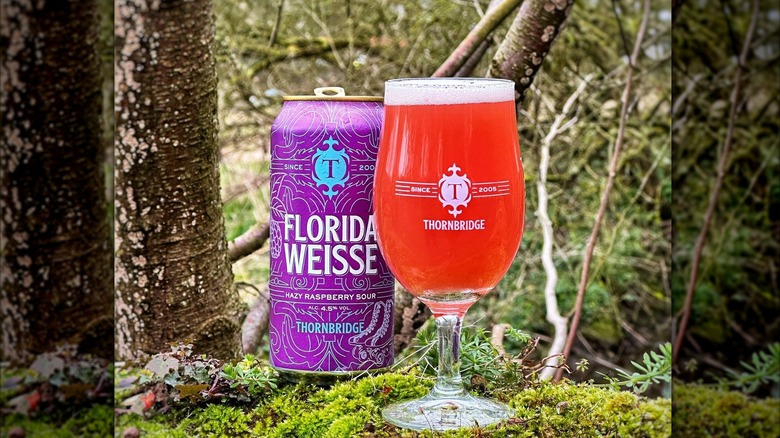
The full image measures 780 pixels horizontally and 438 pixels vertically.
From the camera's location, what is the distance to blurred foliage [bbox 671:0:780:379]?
954 mm

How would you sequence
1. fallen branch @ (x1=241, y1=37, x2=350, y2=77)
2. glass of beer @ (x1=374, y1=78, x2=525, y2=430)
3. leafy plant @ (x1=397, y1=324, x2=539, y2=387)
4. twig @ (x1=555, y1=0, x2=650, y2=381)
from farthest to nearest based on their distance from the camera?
1. fallen branch @ (x1=241, y1=37, x2=350, y2=77)
2. twig @ (x1=555, y1=0, x2=650, y2=381)
3. leafy plant @ (x1=397, y1=324, x2=539, y2=387)
4. glass of beer @ (x1=374, y1=78, x2=525, y2=430)

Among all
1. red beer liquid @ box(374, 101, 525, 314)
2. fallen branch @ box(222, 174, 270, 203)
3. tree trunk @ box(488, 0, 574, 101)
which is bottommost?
fallen branch @ box(222, 174, 270, 203)

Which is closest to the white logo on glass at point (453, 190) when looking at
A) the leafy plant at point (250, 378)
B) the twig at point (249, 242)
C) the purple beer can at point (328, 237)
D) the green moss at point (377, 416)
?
the purple beer can at point (328, 237)

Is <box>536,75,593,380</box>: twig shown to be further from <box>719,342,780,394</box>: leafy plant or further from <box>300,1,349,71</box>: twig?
<box>719,342,780,394</box>: leafy plant

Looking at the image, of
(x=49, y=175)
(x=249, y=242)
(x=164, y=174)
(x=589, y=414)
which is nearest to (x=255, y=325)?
(x=249, y=242)

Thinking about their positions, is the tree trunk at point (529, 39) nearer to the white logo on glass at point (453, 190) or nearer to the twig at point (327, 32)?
the white logo on glass at point (453, 190)

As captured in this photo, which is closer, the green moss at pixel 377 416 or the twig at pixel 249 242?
the green moss at pixel 377 416

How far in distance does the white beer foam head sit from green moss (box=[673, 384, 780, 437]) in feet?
1.36

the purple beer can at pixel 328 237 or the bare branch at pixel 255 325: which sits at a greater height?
the purple beer can at pixel 328 237

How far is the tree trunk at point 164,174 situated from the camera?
4.32 ft

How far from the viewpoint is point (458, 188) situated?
1.10 meters

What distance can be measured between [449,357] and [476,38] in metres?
0.78

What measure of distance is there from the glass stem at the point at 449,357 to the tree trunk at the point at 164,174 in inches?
16.1

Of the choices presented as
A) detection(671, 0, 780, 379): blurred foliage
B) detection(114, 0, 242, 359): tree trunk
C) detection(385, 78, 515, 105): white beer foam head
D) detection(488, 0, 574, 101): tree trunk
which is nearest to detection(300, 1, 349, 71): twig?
detection(488, 0, 574, 101): tree trunk
